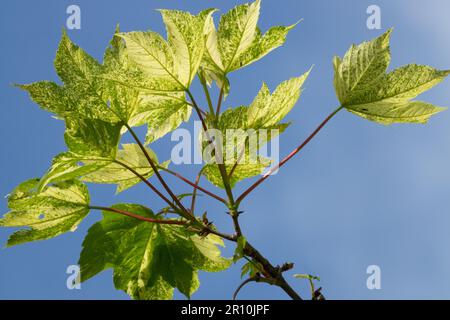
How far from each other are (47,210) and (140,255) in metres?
0.25

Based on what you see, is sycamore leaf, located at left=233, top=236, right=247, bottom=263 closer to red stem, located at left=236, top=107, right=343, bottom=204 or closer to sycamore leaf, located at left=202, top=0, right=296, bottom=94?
red stem, located at left=236, top=107, right=343, bottom=204

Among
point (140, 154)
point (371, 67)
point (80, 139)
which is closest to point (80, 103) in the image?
point (80, 139)

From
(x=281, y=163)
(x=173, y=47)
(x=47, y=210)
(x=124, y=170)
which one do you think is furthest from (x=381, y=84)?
(x=47, y=210)

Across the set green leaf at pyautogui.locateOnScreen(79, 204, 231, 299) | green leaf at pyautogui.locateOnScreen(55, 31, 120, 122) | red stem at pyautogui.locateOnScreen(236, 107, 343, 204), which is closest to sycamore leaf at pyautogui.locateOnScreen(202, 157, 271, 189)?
red stem at pyautogui.locateOnScreen(236, 107, 343, 204)

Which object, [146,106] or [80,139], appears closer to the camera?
[80,139]

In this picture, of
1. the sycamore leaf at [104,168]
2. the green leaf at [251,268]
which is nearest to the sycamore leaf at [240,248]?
the green leaf at [251,268]

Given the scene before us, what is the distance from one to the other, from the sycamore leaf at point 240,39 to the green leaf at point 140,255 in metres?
0.40

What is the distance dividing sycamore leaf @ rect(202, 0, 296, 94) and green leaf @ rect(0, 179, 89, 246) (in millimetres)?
454

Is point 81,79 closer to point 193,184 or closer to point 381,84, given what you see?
point 193,184

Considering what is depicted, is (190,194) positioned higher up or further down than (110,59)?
further down

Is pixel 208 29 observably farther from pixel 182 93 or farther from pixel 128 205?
pixel 128 205

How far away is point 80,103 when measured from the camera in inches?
43.9

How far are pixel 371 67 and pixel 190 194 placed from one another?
520 mm

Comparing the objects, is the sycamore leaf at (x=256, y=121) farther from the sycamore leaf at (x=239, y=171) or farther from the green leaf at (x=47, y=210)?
the green leaf at (x=47, y=210)
